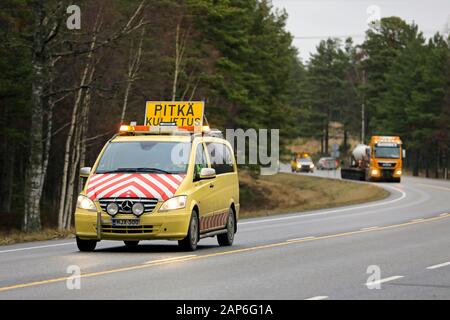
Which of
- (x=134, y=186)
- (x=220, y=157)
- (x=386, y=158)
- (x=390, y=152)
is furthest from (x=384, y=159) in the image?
(x=134, y=186)

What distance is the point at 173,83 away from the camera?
51.8m

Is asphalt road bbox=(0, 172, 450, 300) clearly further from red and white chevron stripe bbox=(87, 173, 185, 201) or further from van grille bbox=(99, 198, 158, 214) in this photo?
red and white chevron stripe bbox=(87, 173, 185, 201)

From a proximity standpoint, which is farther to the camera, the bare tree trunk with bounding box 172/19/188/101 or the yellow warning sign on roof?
the bare tree trunk with bounding box 172/19/188/101

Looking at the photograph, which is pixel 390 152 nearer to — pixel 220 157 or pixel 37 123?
pixel 37 123

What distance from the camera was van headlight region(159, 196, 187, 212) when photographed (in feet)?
56.6

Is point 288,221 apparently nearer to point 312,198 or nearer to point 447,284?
point 447,284

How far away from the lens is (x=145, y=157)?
726 inches

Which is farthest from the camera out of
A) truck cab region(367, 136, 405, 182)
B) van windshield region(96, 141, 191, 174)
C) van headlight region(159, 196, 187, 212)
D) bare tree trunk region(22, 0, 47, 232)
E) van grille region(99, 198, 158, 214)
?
truck cab region(367, 136, 405, 182)

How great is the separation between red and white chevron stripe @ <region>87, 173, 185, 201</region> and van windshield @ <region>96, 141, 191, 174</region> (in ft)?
0.96

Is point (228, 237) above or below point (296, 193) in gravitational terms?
above

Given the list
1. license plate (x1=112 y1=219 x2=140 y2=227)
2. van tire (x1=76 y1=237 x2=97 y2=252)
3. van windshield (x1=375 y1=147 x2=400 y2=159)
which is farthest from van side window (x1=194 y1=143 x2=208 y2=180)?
van windshield (x1=375 y1=147 x2=400 y2=159)

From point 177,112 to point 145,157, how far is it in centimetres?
661

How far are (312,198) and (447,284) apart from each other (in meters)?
53.2
